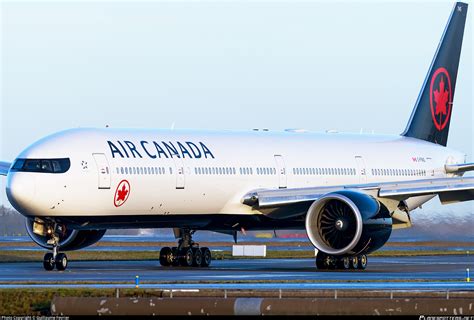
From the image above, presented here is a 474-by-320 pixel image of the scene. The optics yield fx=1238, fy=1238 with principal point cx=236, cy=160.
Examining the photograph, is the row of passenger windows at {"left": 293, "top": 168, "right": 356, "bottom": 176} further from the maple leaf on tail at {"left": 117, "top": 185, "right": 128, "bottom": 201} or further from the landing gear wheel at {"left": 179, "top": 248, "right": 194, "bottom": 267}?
the maple leaf on tail at {"left": 117, "top": 185, "right": 128, "bottom": 201}

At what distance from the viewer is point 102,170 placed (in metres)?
38.9

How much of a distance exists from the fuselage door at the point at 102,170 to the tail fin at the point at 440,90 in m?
18.8

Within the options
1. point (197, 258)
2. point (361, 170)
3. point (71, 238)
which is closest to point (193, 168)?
point (197, 258)

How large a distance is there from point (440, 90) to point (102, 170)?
68.6 feet

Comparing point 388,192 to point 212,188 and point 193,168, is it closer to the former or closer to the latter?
point 212,188

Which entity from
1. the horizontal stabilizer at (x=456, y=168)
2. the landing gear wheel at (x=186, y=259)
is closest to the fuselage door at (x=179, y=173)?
the landing gear wheel at (x=186, y=259)

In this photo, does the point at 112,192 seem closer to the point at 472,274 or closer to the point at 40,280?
the point at 40,280

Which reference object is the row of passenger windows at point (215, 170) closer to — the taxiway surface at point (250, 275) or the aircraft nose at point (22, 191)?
the taxiway surface at point (250, 275)

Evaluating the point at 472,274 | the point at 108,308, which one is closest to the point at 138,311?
the point at 108,308

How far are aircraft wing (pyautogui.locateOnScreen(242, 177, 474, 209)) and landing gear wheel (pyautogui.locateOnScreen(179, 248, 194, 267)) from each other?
2670 mm

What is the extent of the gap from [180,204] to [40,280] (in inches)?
373

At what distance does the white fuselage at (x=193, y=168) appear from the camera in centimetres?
3828

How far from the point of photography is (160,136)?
42219 millimetres

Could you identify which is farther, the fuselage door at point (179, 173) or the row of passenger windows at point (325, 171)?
the row of passenger windows at point (325, 171)
